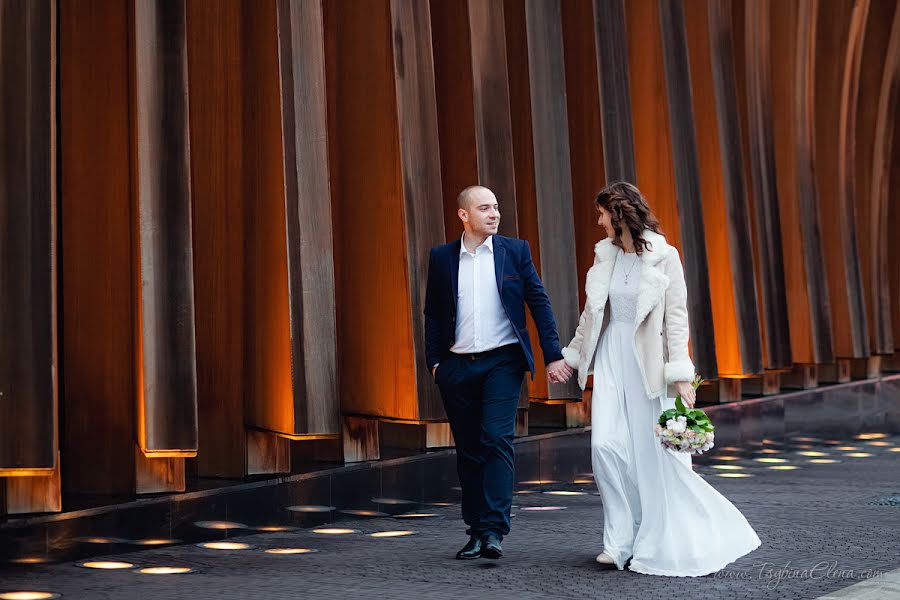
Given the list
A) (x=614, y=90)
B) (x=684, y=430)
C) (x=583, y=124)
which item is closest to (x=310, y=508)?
(x=684, y=430)

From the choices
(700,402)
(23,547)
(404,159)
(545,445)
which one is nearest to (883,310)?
(700,402)

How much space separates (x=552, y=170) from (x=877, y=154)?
27.2ft

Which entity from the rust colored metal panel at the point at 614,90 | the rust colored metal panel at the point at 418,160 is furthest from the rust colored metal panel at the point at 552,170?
the rust colored metal panel at the point at 418,160

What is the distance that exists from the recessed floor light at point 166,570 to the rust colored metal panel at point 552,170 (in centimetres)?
388

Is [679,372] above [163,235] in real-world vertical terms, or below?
below

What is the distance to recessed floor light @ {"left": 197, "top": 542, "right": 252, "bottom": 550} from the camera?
24.9 ft

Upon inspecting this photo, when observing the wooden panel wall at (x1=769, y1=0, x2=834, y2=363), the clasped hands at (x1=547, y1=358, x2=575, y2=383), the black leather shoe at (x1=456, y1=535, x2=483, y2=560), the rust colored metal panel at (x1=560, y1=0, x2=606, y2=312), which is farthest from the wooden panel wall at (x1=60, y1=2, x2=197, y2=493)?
the wooden panel wall at (x1=769, y1=0, x2=834, y2=363)

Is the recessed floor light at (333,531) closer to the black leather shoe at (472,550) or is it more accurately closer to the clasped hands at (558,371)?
the black leather shoe at (472,550)

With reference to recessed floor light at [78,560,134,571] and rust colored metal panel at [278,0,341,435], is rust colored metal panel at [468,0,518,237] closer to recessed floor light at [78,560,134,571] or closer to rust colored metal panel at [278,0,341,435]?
rust colored metal panel at [278,0,341,435]

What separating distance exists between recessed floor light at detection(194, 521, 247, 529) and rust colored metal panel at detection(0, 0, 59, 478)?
3.59ft

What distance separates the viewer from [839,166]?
15688 millimetres

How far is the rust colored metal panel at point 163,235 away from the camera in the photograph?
24.5 ft

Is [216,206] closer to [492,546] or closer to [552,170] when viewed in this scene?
[552,170]

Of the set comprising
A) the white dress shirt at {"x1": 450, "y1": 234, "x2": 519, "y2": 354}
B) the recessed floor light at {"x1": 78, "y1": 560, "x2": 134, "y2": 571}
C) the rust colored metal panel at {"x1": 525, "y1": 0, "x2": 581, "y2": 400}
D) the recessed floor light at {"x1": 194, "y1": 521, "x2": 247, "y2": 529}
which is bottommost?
the recessed floor light at {"x1": 78, "y1": 560, "x2": 134, "y2": 571}
